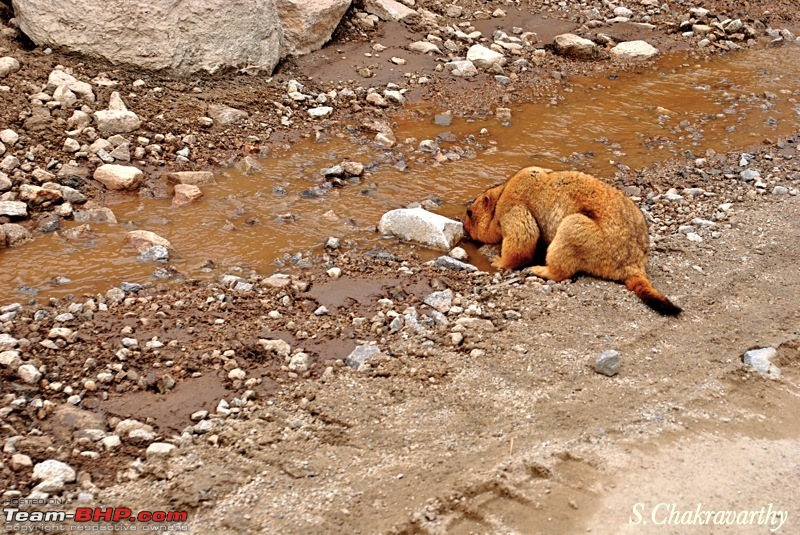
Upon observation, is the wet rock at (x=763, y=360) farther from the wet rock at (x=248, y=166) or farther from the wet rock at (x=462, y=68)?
the wet rock at (x=462, y=68)

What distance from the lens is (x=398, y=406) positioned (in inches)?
203

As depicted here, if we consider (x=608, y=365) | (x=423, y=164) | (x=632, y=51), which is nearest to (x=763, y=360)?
(x=608, y=365)

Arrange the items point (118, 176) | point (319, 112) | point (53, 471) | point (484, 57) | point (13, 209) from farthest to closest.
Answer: point (484, 57) → point (319, 112) → point (118, 176) → point (13, 209) → point (53, 471)

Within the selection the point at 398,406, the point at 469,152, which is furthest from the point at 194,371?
the point at 469,152

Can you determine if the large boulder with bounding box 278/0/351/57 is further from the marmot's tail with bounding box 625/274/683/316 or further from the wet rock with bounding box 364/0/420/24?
the marmot's tail with bounding box 625/274/683/316

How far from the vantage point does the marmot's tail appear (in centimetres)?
633

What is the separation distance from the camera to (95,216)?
7672 mm

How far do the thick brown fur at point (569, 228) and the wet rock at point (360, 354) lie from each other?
2136 millimetres

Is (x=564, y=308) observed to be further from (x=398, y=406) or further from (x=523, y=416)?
(x=398, y=406)

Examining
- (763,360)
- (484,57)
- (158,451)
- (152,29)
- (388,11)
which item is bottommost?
(158,451)

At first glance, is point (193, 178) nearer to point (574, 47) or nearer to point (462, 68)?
point (462, 68)

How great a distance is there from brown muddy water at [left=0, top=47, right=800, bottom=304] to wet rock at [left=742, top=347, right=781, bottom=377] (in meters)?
2.81

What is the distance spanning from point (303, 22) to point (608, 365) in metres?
8.34

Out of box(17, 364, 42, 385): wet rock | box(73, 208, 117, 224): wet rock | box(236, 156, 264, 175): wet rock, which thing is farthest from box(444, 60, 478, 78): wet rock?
box(17, 364, 42, 385): wet rock
